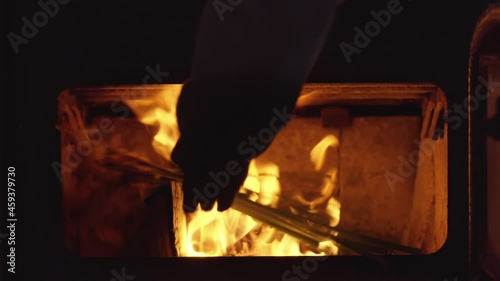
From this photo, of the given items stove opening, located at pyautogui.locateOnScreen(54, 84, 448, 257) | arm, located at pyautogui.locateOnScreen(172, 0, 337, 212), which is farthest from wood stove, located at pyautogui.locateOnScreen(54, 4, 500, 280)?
arm, located at pyautogui.locateOnScreen(172, 0, 337, 212)

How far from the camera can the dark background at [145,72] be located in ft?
3.92

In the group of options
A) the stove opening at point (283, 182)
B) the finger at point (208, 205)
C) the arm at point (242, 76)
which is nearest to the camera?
the arm at point (242, 76)

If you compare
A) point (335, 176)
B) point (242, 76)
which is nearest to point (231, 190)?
point (242, 76)

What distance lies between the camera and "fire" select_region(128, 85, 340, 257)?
1364mm

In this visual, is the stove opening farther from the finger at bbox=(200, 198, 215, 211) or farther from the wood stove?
the finger at bbox=(200, 198, 215, 211)

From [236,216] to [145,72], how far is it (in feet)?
1.29

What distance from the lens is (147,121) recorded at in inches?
54.7

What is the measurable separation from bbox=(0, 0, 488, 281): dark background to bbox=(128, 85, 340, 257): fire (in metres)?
0.14

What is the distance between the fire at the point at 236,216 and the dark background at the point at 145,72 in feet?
0.45

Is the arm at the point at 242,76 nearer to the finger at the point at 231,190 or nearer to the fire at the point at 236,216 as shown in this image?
the finger at the point at 231,190

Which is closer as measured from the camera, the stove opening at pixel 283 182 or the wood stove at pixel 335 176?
the wood stove at pixel 335 176

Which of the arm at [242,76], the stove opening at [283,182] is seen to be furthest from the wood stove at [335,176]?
the arm at [242,76]

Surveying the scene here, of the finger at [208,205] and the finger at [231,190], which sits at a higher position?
the finger at [231,190]

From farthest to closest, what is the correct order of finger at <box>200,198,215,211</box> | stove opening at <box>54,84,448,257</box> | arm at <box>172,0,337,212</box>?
stove opening at <box>54,84,448,257</box> → finger at <box>200,198,215,211</box> → arm at <box>172,0,337,212</box>
